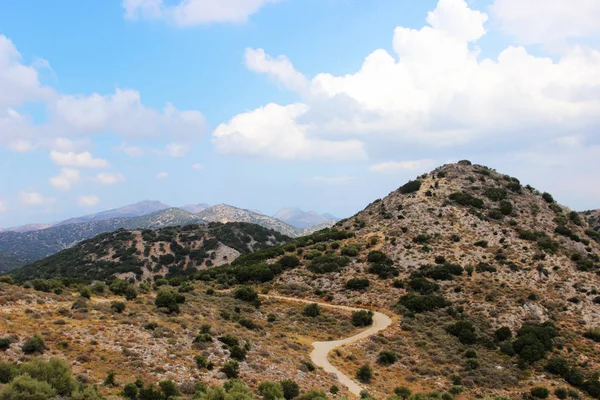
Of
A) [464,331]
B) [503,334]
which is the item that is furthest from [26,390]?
[503,334]

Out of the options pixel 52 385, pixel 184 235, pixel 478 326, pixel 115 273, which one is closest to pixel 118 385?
pixel 52 385

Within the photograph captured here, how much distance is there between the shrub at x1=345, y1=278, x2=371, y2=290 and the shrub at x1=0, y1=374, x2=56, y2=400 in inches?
1540

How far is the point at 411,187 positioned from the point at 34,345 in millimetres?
69605

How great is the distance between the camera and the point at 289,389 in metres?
20.8

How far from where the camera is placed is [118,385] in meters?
17.5

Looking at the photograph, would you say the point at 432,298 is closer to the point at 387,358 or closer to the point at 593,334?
the point at 387,358

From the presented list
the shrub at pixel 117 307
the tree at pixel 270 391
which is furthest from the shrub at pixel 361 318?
the shrub at pixel 117 307

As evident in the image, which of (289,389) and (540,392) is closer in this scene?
(289,389)

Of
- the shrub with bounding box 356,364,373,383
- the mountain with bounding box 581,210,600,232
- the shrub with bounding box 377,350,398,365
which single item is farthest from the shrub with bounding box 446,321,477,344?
the mountain with bounding box 581,210,600,232

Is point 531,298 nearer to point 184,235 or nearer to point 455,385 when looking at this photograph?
point 455,385

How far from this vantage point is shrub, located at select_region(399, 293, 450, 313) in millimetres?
43906

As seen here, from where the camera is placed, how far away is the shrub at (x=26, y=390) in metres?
13.0

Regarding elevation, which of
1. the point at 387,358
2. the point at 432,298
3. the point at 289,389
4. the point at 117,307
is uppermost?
the point at 117,307

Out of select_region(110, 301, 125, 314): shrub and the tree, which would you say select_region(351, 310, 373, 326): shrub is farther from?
select_region(110, 301, 125, 314): shrub
